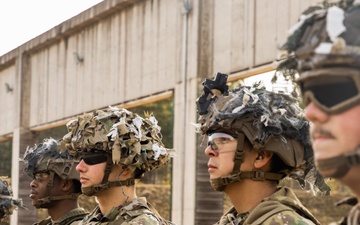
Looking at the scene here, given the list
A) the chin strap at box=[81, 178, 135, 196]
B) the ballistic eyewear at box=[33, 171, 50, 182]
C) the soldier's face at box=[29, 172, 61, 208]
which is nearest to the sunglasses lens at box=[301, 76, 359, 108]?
the chin strap at box=[81, 178, 135, 196]

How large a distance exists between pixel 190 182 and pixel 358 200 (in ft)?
36.6

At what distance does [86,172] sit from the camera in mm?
7551

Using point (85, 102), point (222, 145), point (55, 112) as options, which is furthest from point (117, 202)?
point (55, 112)

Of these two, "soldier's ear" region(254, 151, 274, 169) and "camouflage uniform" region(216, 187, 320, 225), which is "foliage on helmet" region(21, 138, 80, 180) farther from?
"camouflage uniform" region(216, 187, 320, 225)

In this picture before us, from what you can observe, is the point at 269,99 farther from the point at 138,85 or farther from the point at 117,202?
the point at 138,85

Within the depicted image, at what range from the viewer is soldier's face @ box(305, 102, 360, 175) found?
2943mm

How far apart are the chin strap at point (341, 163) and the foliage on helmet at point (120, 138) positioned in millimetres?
4605

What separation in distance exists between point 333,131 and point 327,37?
30cm

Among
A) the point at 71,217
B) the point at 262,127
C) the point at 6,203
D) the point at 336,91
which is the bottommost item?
the point at 71,217

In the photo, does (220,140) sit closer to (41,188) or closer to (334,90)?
(334,90)

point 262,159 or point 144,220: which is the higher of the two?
point 262,159

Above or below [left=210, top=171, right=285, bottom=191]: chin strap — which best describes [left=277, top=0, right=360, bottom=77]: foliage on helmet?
above

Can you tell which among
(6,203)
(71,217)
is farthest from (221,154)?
(6,203)

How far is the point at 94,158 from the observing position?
24.8ft
